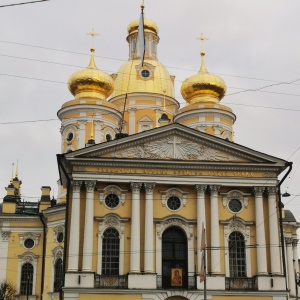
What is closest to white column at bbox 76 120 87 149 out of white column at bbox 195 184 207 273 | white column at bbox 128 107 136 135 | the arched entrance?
white column at bbox 128 107 136 135

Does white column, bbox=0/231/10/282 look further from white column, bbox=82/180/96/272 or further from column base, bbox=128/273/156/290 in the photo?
column base, bbox=128/273/156/290

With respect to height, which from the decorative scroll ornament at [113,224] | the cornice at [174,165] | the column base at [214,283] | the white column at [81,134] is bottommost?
the column base at [214,283]

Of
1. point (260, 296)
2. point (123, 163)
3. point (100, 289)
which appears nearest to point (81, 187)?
point (123, 163)

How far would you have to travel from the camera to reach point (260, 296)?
29.3m

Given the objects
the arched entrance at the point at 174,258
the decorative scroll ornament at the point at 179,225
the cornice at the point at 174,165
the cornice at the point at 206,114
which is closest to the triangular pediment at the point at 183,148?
the cornice at the point at 174,165

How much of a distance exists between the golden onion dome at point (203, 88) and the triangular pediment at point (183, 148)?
12.4 meters

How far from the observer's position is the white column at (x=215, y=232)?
29641 mm

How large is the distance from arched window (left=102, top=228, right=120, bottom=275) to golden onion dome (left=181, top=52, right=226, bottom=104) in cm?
1608

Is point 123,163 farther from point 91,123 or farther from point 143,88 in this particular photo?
point 143,88

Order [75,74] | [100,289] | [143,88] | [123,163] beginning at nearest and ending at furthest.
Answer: [100,289] < [123,163] < [75,74] < [143,88]

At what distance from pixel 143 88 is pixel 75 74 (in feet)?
19.6

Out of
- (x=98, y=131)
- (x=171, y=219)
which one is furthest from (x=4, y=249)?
(x=171, y=219)

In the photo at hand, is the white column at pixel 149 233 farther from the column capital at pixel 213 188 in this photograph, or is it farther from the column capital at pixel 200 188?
the column capital at pixel 213 188

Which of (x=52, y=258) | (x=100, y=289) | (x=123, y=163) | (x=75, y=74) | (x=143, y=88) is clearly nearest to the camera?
(x=100, y=289)
